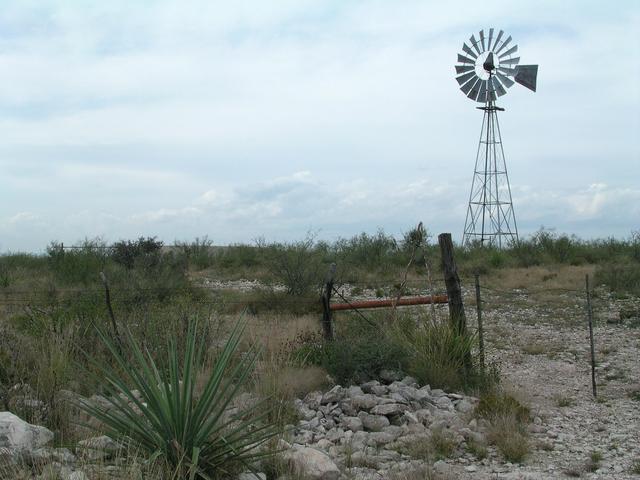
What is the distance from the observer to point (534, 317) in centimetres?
1839

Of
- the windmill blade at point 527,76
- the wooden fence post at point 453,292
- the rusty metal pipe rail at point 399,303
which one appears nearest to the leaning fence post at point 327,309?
the rusty metal pipe rail at point 399,303

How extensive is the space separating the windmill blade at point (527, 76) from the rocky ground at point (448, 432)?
859 inches

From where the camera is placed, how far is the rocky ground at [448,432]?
6363mm

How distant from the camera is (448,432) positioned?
A: 8.28 metres

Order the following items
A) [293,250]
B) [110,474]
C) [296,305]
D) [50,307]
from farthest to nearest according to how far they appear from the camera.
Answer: [293,250] < [296,305] < [50,307] < [110,474]

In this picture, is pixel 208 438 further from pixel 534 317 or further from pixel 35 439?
pixel 534 317

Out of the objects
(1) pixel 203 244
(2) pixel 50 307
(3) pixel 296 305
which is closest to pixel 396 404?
(2) pixel 50 307

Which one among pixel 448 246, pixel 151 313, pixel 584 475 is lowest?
pixel 584 475

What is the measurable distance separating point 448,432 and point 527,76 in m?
28.1

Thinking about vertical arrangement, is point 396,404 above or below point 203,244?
below

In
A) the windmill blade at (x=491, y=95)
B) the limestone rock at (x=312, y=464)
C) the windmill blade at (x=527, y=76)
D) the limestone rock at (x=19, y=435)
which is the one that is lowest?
the limestone rock at (x=312, y=464)

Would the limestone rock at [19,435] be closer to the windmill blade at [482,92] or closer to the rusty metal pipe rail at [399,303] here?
the rusty metal pipe rail at [399,303]

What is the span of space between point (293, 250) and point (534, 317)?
30.8 ft

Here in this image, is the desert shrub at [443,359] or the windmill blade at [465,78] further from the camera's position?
the windmill blade at [465,78]
